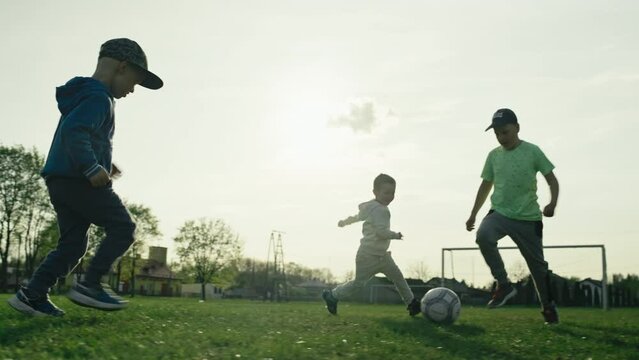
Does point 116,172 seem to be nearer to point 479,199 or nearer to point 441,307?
point 441,307

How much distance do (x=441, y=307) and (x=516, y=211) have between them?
159cm

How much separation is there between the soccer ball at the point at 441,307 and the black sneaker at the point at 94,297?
11.6 ft

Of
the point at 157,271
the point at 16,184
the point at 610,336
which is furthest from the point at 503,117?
the point at 157,271

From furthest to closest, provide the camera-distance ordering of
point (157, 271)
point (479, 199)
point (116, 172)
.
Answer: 1. point (157, 271)
2. point (479, 199)
3. point (116, 172)

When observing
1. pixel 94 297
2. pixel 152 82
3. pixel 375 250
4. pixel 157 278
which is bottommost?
pixel 157 278

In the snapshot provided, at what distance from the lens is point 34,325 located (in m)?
4.44

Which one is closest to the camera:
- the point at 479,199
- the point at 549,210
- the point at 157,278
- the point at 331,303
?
the point at 549,210

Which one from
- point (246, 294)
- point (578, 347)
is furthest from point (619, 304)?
point (246, 294)

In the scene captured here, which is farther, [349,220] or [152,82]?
[349,220]

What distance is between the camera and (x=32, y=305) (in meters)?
5.07

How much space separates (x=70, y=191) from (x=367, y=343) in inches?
107

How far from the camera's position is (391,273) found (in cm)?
862

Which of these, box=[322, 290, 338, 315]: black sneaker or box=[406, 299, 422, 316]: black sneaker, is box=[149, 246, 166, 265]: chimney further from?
box=[406, 299, 422, 316]: black sneaker

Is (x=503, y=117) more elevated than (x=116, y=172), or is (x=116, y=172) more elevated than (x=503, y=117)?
(x=503, y=117)
